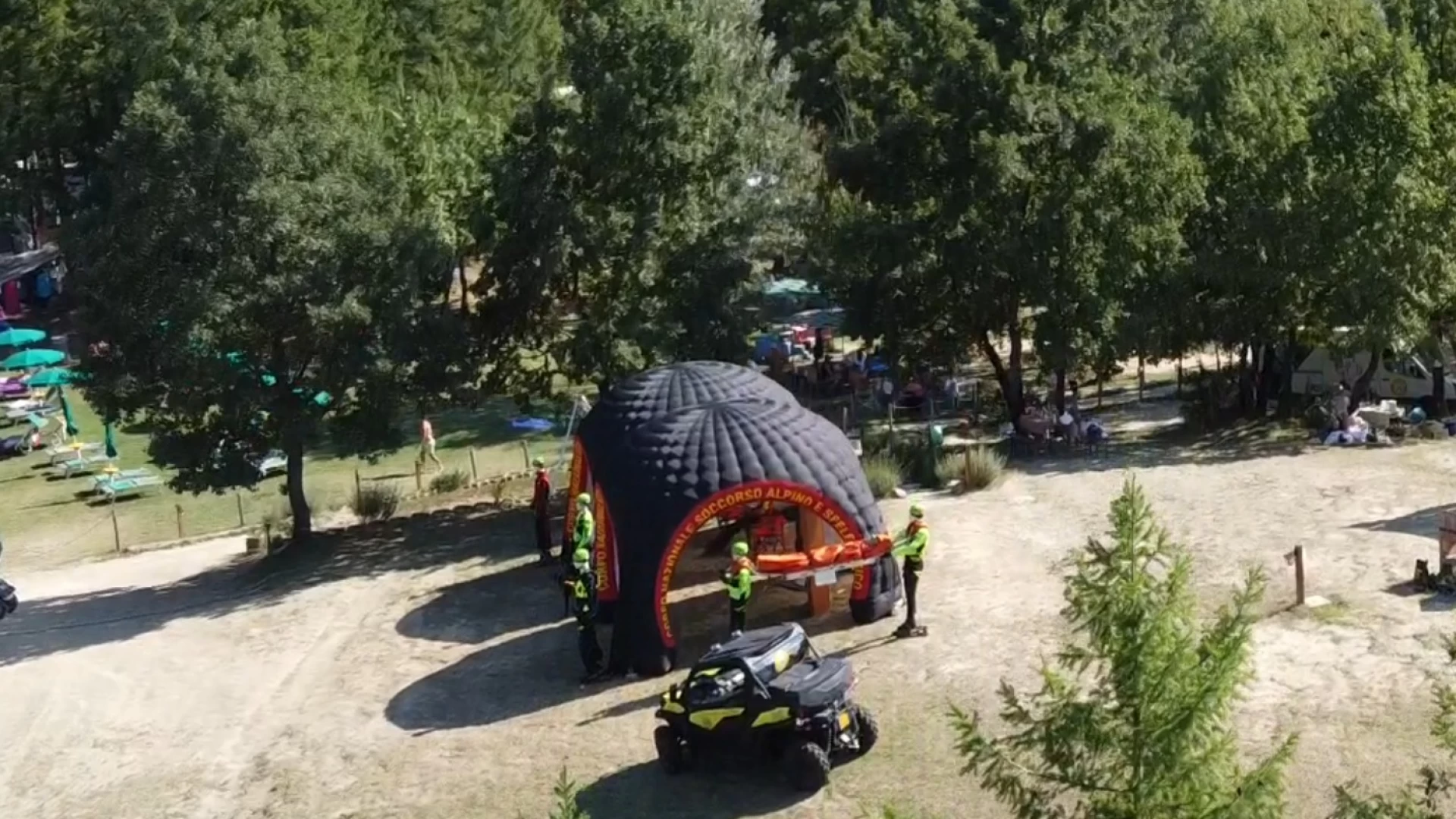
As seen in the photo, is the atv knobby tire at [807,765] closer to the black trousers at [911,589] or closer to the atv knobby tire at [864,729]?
the atv knobby tire at [864,729]

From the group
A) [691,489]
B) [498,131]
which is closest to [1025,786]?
[691,489]

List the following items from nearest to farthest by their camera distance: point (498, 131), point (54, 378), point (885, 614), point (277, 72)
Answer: point (885, 614), point (277, 72), point (498, 131), point (54, 378)

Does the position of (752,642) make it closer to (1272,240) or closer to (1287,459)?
(1287,459)

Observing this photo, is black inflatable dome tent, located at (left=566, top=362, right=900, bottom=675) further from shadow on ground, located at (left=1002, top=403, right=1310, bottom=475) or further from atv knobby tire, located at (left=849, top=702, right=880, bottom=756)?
shadow on ground, located at (left=1002, top=403, right=1310, bottom=475)

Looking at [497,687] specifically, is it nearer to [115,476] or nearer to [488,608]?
[488,608]

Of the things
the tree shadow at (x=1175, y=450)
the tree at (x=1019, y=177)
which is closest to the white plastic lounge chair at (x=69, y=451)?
the tree at (x=1019, y=177)

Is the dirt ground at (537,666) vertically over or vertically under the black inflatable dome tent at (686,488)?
under
